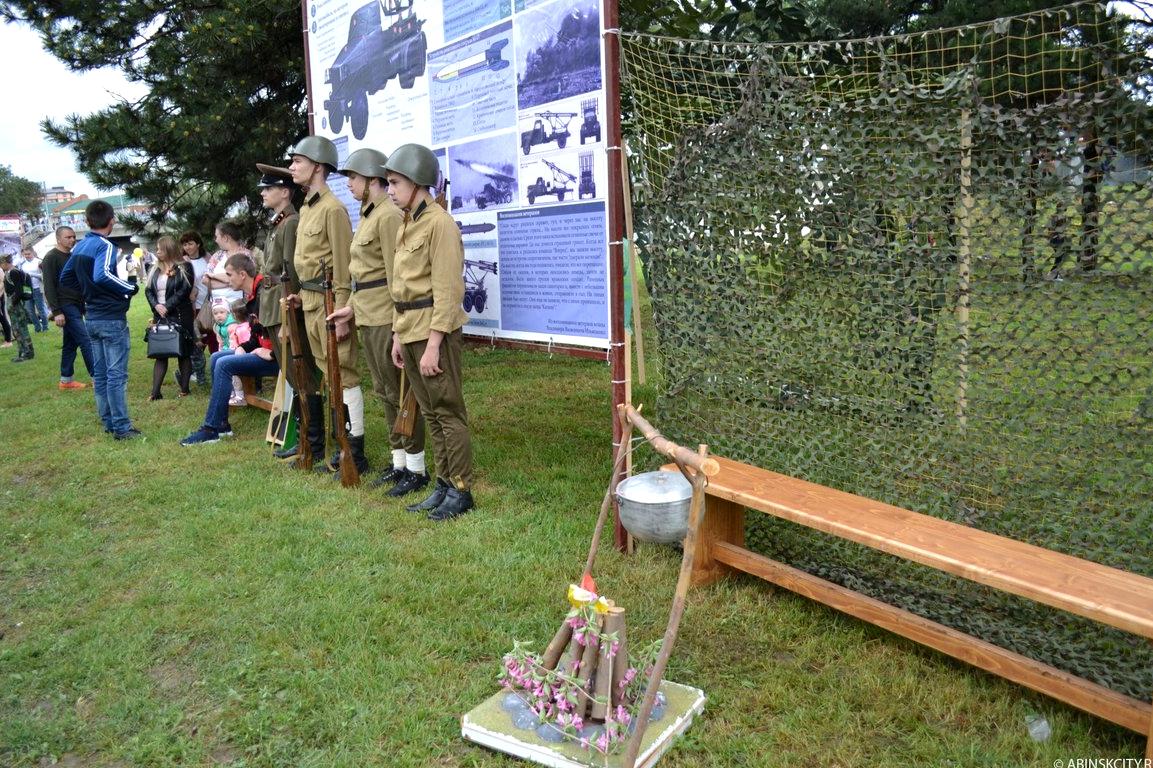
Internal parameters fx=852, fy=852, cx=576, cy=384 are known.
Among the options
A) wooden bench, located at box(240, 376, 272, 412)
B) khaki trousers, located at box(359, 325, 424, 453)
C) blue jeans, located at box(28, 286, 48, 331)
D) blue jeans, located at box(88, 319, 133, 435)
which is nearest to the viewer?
khaki trousers, located at box(359, 325, 424, 453)

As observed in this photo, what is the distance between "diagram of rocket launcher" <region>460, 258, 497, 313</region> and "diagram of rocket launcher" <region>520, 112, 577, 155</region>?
2.62 feet

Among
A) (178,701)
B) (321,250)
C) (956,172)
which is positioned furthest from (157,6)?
(956,172)

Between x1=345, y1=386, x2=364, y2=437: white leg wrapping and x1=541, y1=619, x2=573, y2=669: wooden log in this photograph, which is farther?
x1=345, y1=386, x2=364, y2=437: white leg wrapping

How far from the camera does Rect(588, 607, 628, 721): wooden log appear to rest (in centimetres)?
265

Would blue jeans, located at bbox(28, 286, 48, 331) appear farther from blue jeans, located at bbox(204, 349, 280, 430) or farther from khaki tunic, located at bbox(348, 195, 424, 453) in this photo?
khaki tunic, located at bbox(348, 195, 424, 453)

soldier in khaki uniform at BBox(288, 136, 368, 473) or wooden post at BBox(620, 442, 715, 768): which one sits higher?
soldier in khaki uniform at BBox(288, 136, 368, 473)

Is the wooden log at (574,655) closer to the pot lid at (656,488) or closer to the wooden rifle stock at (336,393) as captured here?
the pot lid at (656,488)

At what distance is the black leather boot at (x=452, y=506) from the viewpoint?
15.9 feet

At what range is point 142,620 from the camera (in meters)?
3.81

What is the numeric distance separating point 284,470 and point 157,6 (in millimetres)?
5632

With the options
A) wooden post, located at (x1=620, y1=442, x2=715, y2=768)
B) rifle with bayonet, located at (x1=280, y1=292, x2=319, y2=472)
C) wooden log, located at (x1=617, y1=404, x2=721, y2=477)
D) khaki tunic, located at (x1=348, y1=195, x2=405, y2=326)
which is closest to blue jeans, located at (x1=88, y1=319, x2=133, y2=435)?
rifle with bayonet, located at (x1=280, y1=292, x2=319, y2=472)

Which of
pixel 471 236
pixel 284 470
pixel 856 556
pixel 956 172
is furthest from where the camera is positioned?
pixel 284 470

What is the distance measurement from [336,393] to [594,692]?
3403 millimetres

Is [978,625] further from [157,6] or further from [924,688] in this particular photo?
[157,6]
